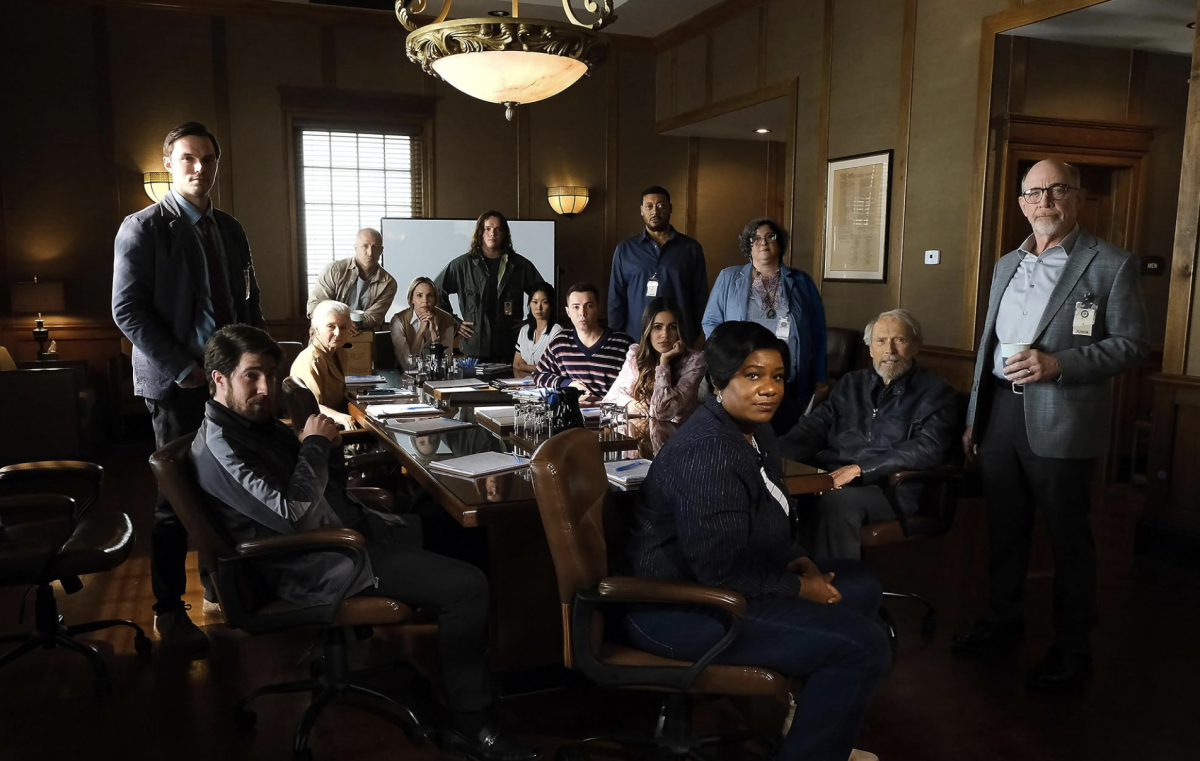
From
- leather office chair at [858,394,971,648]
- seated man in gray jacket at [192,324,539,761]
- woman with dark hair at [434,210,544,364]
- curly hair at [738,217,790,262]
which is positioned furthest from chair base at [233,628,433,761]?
woman with dark hair at [434,210,544,364]

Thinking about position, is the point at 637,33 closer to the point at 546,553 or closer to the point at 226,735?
the point at 546,553

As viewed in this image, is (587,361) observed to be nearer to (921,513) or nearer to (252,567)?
(921,513)

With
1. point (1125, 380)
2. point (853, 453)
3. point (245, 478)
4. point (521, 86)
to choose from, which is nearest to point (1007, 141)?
point (1125, 380)

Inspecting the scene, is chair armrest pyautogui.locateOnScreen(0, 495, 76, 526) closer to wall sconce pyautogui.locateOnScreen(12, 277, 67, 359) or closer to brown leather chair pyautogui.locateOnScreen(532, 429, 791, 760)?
brown leather chair pyautogui.locateOnScreen(532, 429, 791, 760)

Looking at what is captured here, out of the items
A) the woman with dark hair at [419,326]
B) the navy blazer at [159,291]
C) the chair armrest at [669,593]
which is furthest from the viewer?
the woman with dark hair at [419,326]

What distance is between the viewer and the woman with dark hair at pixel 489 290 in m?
5.80

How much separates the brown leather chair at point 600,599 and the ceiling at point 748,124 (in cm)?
528

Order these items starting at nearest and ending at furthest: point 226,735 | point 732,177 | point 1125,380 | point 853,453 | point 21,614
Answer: point 226,735
point 21,614
point 853,453
point 1125,380
point 732,177

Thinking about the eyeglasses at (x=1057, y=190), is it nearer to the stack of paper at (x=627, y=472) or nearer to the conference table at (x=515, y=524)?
the conference table at (x=515, y=524)

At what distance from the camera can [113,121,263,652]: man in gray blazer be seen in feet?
9.81

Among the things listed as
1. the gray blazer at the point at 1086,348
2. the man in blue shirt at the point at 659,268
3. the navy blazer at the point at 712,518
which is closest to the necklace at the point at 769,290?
the man in blue shirt at the point at 659,268

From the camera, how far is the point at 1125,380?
5645 mm

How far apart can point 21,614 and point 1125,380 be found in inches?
235

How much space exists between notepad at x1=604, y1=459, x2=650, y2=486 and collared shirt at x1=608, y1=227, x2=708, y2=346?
8.63ft
